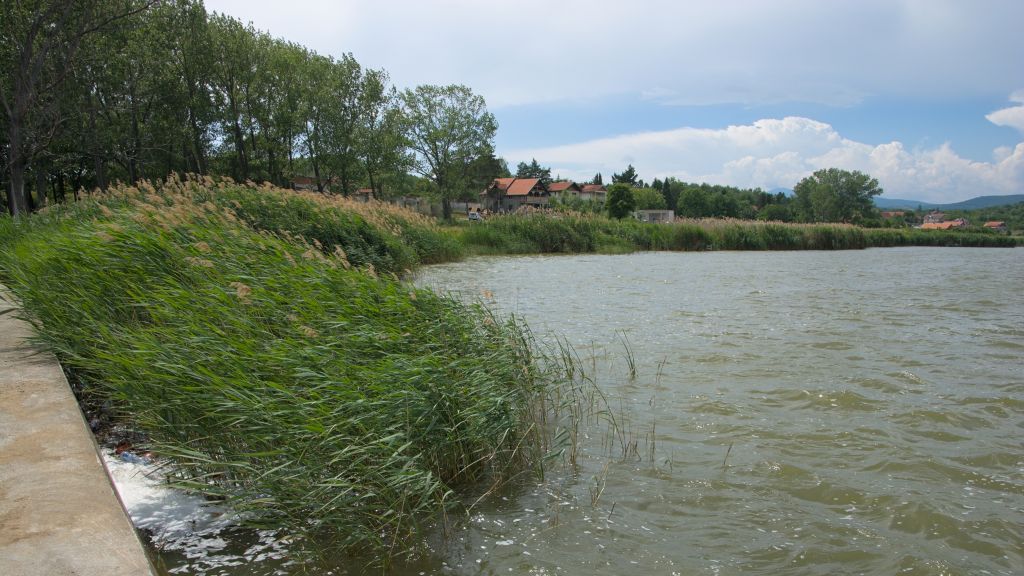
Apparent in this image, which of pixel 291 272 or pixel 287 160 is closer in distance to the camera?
pixel 291 272

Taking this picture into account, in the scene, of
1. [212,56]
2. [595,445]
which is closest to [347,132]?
[212,56]

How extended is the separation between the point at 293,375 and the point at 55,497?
1.32 m

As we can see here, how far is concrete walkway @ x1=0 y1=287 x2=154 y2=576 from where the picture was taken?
218cm

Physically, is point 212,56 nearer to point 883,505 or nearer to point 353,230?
point 353,230

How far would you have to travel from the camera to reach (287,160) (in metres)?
45.1

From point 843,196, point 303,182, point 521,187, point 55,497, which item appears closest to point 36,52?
point 55,497

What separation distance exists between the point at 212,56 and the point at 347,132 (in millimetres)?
11242

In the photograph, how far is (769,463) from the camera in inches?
171

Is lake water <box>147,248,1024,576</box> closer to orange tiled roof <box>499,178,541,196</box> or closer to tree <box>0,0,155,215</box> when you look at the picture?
tree <box>0,0,155,215</box>

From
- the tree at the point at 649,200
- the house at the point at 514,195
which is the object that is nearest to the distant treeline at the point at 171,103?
the house at the point at 514,195

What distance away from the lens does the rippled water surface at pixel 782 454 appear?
127 inches

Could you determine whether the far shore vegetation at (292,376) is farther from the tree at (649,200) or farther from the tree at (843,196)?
the tree at (843,196)

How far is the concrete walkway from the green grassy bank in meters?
0.38

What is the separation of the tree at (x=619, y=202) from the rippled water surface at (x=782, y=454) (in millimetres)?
64009
